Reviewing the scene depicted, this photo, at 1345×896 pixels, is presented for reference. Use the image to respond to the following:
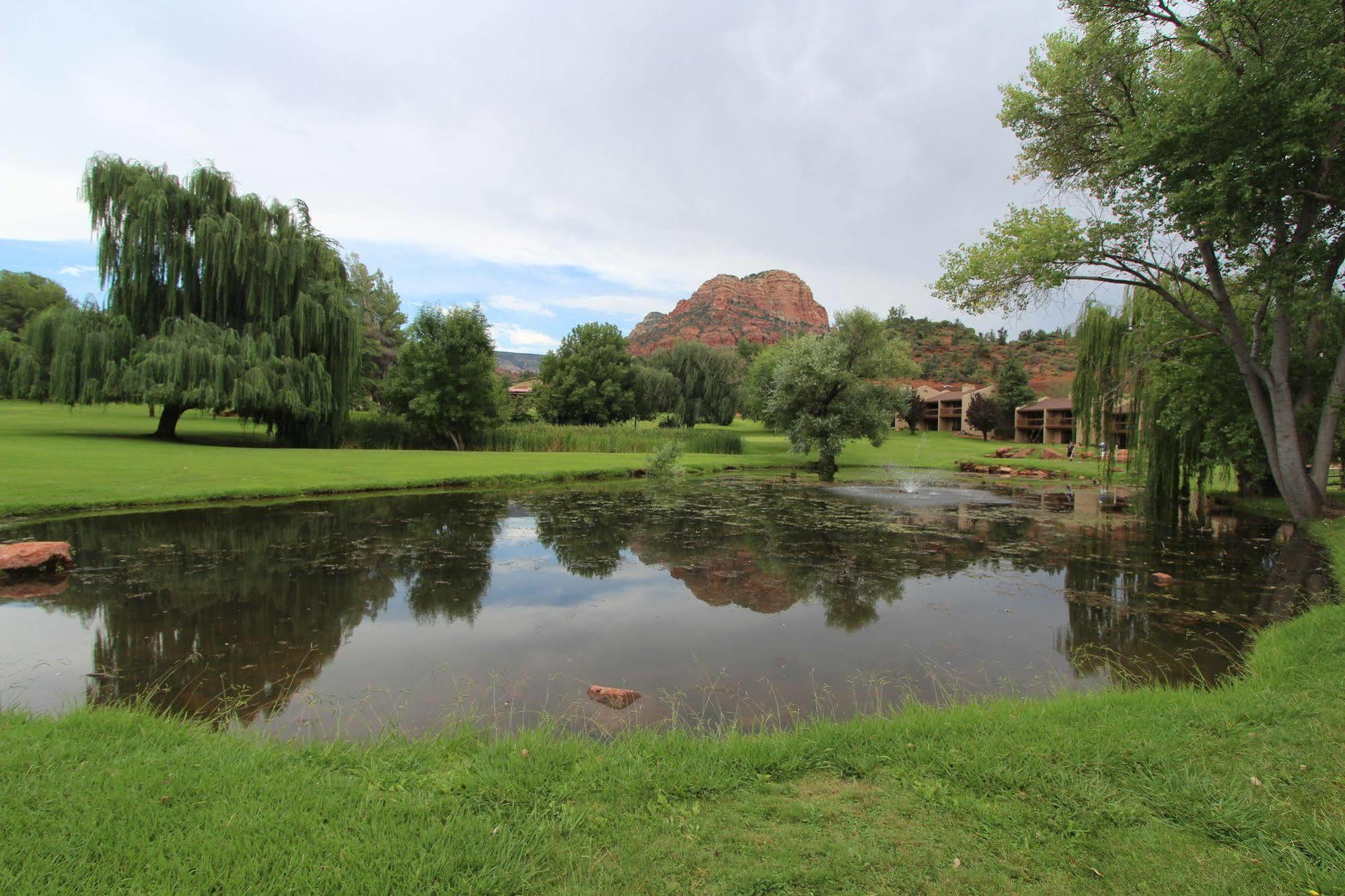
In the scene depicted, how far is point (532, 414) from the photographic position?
54.9m

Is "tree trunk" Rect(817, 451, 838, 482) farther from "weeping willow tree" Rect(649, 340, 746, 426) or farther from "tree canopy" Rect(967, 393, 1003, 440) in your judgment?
"tree canopy" Rect(967, 393, 1003, 440)

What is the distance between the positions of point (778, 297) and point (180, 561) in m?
199

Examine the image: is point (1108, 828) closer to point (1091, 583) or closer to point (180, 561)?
point (1091, 583)

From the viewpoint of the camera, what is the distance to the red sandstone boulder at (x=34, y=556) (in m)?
8.68

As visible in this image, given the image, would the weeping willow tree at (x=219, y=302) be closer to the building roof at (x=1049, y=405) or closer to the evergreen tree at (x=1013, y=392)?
the building roof at (x=1049, y=405)

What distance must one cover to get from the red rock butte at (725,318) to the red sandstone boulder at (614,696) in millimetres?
148731

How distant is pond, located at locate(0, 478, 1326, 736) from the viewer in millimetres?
5492

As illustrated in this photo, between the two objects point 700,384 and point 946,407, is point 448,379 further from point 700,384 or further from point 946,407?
point 946,407

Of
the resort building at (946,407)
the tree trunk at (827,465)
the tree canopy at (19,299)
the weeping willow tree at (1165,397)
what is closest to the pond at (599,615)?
the weeping willow tree at (1165,397)

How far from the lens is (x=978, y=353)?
291 ft

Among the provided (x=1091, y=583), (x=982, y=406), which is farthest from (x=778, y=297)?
(x=1091, y=583)

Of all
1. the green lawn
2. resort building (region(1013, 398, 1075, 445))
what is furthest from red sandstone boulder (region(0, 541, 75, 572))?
resort building (region(1013, 398, 1075, 445))

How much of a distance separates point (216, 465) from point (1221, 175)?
24130mm

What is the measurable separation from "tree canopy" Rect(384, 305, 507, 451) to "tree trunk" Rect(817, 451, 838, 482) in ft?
58.8
